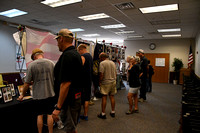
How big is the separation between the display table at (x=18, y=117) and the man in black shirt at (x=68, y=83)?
3.46 feet

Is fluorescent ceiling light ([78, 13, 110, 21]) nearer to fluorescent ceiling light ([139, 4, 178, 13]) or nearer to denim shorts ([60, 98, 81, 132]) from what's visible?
fluorescent ceiling light ([139, 4, 178, 13])

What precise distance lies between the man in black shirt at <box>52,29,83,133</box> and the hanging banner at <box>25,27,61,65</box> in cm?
154

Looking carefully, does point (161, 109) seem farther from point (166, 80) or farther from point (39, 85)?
point (166, 80)

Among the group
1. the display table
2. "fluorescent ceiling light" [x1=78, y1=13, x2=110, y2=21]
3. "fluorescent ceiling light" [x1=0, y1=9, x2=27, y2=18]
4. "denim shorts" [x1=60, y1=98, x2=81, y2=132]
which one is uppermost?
"fluorescent ceiling light" [x1=0, y1=9, x2=27, y2=18]

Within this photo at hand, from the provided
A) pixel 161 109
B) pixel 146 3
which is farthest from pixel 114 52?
pixel 161 109

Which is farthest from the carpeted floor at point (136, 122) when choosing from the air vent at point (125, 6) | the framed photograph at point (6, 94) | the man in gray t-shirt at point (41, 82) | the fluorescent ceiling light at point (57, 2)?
the fluorescent ceiling light at point (57, 2)

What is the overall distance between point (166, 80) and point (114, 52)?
5.81 meters

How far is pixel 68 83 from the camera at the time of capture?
1.35m

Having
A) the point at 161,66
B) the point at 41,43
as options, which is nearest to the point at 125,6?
the point at 41,43

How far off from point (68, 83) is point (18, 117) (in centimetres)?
151

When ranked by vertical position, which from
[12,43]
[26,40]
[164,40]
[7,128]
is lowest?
[7,128]

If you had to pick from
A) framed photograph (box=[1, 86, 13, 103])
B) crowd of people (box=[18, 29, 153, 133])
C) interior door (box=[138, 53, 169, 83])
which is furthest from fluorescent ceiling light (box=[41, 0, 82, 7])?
interior door (box=[138, 53, 169, 83])

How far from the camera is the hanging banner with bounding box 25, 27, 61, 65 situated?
271 cm

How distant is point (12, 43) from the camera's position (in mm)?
7242
